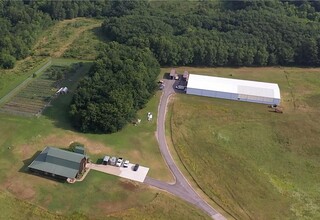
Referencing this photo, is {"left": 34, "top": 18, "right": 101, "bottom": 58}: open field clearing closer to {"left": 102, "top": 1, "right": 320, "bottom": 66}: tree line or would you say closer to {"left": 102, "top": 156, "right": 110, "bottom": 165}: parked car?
{"left": 102, "top": 1, "right": 320, "bottom": 66}: tree line

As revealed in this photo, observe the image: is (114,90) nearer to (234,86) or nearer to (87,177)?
(87,177)

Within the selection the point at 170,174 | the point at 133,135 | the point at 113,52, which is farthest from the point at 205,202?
the point at 113,52

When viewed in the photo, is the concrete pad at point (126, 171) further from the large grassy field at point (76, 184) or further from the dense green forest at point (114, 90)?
the dense green forest at point (114, 90)

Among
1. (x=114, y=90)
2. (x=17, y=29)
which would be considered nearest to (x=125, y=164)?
(x=114, y=90)

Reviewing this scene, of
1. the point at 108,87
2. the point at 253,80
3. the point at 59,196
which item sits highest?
the point at 108,87

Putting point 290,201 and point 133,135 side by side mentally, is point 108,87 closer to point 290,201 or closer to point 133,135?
point 133,135
